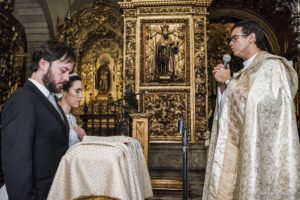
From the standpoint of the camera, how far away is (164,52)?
903 centimetres

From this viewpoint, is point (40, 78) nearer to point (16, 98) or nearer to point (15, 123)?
point (16, 98)

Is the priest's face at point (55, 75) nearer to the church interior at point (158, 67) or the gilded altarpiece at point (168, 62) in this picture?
the church interior at point (158, 67)

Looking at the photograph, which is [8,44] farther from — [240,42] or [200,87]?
[240,42]

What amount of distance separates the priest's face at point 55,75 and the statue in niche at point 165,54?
6502 millimetres

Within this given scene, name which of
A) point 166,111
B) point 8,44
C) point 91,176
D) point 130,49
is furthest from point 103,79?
point 91,176

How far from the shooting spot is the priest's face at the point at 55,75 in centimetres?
240

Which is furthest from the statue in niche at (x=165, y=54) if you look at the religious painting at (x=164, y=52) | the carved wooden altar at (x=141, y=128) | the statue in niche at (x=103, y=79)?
the statue in niche at (x=103, y=79)

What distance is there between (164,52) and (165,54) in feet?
0.19

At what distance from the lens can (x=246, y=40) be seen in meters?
3.67

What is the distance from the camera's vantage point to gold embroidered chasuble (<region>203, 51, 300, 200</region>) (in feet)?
10.9

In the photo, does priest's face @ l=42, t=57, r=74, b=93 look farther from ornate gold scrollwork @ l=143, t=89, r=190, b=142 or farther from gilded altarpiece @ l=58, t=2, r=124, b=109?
gilded altarpiece @ l=58, t=2, r=124, b=109

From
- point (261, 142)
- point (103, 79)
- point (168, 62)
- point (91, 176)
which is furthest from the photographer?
point (103, 79)

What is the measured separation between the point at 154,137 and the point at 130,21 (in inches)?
115

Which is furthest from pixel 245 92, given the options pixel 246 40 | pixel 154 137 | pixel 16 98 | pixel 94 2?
pixel 94 2
